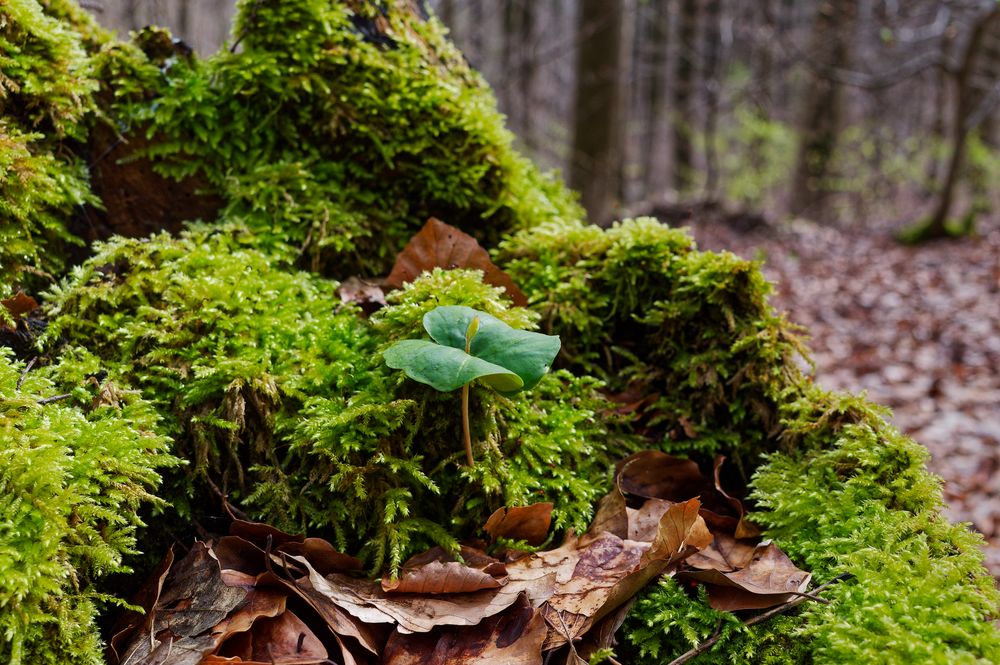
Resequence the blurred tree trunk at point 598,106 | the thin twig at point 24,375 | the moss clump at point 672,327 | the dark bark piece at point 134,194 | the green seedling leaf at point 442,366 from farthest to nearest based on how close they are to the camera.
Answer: the blurred tree trunk at point 598,106
the dark bark piece at point 134,194
the moss clump at point 672,327
the thin twig at point 24,375
the green seedling leaf at point 442,366

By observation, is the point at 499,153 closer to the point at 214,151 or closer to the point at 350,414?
Answer: the point at 214,151

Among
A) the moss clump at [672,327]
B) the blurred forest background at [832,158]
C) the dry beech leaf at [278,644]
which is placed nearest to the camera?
the dry beech leaf at [278,644]

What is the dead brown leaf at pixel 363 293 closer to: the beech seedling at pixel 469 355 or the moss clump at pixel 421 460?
the moss clump at pixel 421 460

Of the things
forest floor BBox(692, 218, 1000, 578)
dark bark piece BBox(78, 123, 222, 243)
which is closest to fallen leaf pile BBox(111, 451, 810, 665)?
dark bark piece BBox(78, 123, 222, 243)

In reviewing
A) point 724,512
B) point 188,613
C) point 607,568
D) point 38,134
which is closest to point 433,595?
point 607,568

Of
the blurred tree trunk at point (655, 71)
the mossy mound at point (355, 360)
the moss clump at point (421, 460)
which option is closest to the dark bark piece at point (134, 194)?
the mossy mound at point (355, 360)

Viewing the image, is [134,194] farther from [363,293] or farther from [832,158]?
[832,158]

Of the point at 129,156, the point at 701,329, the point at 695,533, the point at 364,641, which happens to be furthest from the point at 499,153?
the point at 364,641

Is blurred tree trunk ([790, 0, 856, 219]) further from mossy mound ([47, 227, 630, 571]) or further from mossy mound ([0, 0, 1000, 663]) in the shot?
mossy mound ([47, 227, 630, 571])
